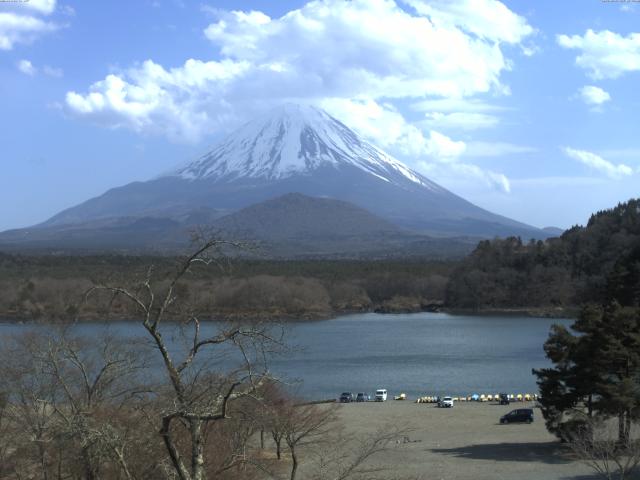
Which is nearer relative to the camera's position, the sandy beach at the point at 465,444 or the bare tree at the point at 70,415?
the bare tree at the point at 70,415

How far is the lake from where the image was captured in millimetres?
22922

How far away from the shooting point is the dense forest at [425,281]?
4703cm

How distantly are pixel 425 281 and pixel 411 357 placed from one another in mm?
30206

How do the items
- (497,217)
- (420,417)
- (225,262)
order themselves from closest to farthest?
(225,262), (420,417), (497,217)

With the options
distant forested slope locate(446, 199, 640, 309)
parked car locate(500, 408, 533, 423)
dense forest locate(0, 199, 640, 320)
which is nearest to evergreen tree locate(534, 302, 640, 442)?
parked car locate(500, 408, 533, 423)

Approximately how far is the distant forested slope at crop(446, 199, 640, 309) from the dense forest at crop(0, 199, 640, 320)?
62 millimetres

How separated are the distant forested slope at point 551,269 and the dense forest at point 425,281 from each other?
0.06m

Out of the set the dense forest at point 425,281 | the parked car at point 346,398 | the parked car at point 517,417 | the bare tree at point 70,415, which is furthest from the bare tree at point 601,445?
the dense forest at point 425,281

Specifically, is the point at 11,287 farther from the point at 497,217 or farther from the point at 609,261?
the point at 497,217

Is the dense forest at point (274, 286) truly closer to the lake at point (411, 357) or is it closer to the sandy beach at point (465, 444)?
the lake at point (411, 357)

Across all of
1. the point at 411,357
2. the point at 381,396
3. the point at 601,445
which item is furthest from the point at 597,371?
the point at 411,357

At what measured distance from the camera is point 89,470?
17.9 ft

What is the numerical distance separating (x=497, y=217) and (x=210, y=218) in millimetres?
64064

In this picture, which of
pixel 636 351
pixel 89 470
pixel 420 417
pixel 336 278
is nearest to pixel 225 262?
pixel 89 470
